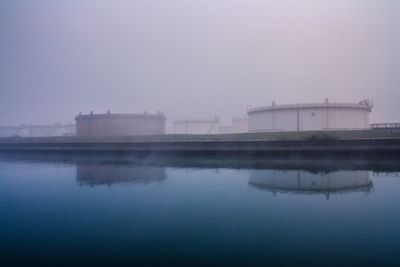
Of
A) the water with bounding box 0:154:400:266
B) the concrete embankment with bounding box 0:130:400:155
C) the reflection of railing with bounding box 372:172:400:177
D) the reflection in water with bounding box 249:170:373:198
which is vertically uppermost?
the concrete embankment with bounding box 0:130:400:155

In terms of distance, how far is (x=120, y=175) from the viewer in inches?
712

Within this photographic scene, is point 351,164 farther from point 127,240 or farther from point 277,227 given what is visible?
point 127,240

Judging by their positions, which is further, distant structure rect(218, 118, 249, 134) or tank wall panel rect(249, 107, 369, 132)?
distant structure rect(218, 118, 249, 134)

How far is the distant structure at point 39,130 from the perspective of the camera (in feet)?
221

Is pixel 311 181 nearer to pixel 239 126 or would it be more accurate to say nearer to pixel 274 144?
pixel 274 144

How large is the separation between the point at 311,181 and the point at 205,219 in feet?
27.0

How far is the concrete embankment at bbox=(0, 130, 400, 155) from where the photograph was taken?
66.9 feet

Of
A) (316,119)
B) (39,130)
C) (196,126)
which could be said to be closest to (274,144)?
(316,119)

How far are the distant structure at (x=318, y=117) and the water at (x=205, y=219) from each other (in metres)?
13.5

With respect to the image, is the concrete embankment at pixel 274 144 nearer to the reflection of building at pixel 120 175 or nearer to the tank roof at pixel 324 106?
the reflection of building at pixel 120 175

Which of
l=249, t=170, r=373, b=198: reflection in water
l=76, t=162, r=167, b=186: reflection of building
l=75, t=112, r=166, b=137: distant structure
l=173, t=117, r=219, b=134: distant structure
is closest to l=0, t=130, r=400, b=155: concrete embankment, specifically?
l=249, t=170, r=373, b=198: reflection in water

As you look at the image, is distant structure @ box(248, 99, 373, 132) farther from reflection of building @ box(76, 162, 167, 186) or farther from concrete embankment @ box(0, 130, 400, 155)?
reflection of building @ box(76, 162, 167, 186)

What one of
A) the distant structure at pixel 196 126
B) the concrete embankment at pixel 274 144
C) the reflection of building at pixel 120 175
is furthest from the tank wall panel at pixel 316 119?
the distant structure at pixel 196 126

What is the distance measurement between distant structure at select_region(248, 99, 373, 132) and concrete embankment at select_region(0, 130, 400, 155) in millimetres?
6227
